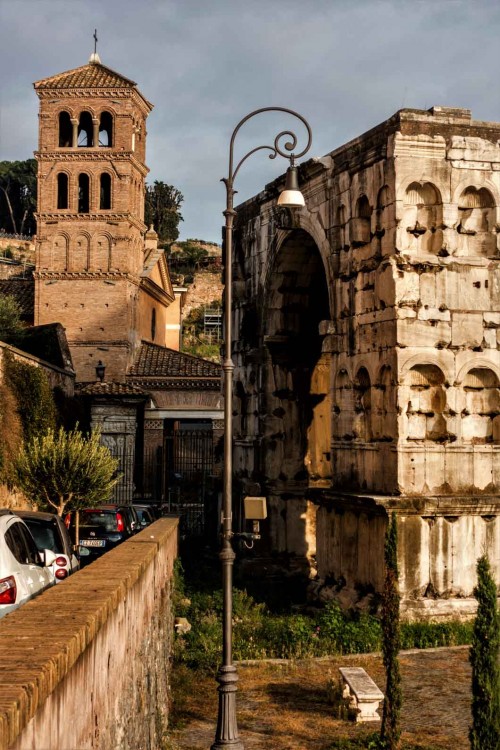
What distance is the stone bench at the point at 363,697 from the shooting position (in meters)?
12.5

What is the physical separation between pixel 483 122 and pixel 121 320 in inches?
1136

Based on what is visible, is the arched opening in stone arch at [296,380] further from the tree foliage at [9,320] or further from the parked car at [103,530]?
the tree foliage at [9,320]

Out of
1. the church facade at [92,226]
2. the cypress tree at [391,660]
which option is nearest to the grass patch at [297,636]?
the cypress tree at [391,660]

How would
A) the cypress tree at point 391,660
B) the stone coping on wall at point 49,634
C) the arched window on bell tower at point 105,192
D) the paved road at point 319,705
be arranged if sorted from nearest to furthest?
1. the stone coping on wall at point 49,634
2. the cypress tree at point 391,660
3. the paved road at point 319,705
4. the arched window on bell tower at point 105,192

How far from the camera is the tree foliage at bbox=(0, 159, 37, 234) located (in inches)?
4377

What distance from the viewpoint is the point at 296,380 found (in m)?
25.4

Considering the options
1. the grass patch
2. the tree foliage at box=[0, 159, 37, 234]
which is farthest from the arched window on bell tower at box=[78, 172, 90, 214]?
the tree foliage at box=[0, 159, 37, 234]

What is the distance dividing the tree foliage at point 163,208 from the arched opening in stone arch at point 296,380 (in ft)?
Answer: 208

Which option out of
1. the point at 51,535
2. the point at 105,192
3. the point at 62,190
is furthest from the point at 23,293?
the point at 51,535

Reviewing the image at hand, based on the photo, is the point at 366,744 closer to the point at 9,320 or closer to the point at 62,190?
the point at 9,320

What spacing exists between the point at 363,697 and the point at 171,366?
32.9 meters

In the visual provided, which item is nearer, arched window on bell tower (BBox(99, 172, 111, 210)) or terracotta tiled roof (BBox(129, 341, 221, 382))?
terracotta tiled roof (BBox(129, 341, 221, 382))

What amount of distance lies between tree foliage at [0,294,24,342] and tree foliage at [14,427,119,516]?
17431mm

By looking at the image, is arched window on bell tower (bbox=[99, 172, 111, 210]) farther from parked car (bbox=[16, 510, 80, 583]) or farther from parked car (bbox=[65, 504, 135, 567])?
parked car (bbox=[16, 510, 80, 583])
